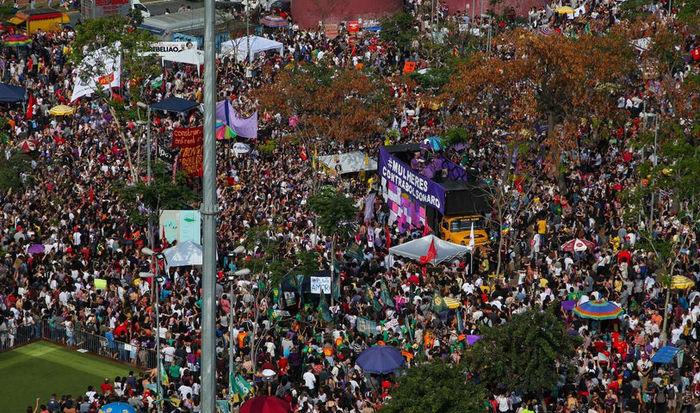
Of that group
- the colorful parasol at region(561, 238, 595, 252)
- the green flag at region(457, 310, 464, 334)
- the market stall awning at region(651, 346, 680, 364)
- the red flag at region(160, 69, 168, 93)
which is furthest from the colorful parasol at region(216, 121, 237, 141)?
the market stall awning at region(651, 346, 680, 364)

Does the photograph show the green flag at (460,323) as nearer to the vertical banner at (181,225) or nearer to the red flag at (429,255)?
the red flag at (429,255)

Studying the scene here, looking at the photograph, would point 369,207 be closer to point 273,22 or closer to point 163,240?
point 163,240

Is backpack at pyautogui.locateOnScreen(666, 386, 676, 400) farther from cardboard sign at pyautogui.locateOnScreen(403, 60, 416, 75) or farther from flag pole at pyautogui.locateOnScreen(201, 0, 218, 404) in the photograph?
cardboard sign at pyautogui.locateOnScreen(403, 60, 416, 75)

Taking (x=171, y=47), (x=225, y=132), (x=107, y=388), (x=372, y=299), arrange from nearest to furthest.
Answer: (x=107, y=388)
(x=372, y=299)
(x=225, y=132)
(x=171, y=47)

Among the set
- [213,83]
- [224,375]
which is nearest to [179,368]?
[224,375]

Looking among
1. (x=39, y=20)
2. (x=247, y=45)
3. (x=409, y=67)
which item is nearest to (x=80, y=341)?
(x=409, y=67)

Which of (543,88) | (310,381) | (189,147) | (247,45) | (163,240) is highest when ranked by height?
(543,88)

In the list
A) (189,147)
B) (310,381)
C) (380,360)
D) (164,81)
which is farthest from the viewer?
(164,81)
